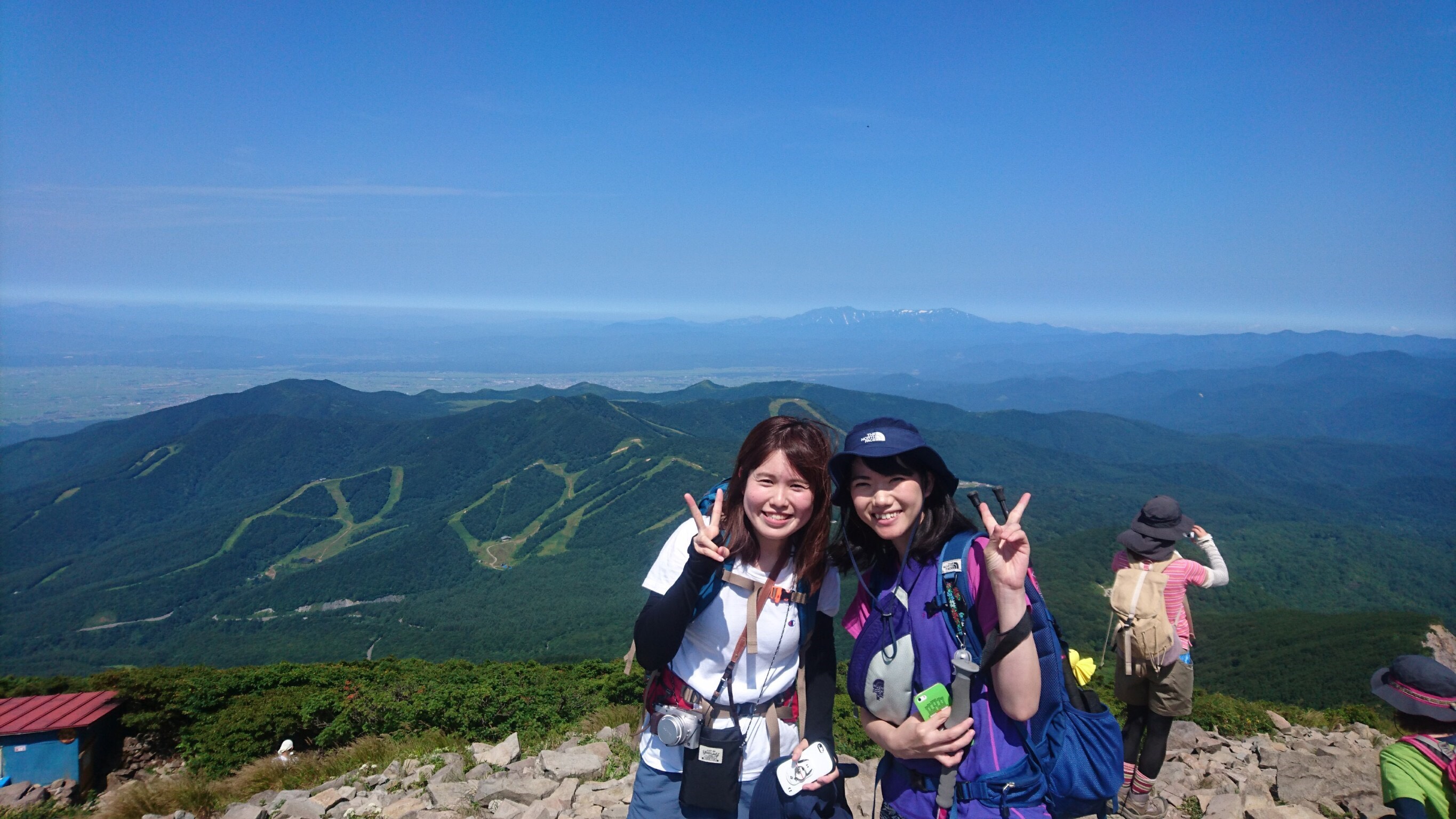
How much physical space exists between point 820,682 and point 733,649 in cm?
55

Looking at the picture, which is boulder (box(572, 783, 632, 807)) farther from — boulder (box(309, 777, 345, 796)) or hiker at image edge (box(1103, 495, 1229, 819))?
hiker at image edge (box(1103, 495, 1229, 819))

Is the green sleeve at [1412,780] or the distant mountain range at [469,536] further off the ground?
the green sleeve at [1412,780]

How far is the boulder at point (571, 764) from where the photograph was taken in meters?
7.47

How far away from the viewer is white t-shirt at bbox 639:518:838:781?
3.34m

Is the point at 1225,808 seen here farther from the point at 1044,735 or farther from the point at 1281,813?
the point at 1044,735

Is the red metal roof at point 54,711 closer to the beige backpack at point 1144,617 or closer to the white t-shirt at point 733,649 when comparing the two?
the white t-shirt at point 733,649

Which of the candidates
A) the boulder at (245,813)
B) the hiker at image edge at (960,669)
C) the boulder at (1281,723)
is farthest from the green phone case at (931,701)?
the boulder at (1281,723)

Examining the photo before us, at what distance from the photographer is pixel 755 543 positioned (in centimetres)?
338

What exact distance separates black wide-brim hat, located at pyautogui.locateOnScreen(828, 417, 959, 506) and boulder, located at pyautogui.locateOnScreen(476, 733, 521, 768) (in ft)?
22.3

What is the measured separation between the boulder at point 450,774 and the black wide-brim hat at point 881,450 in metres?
6.50

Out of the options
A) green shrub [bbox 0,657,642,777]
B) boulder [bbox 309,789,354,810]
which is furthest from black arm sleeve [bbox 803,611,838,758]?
green shrub [bbox 0,657,642,777]

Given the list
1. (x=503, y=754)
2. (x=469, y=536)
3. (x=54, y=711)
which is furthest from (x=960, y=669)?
(x=469, y=536)

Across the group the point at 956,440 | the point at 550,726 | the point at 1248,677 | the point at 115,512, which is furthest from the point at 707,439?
the point at 115,512

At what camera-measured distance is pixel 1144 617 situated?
221 inches
